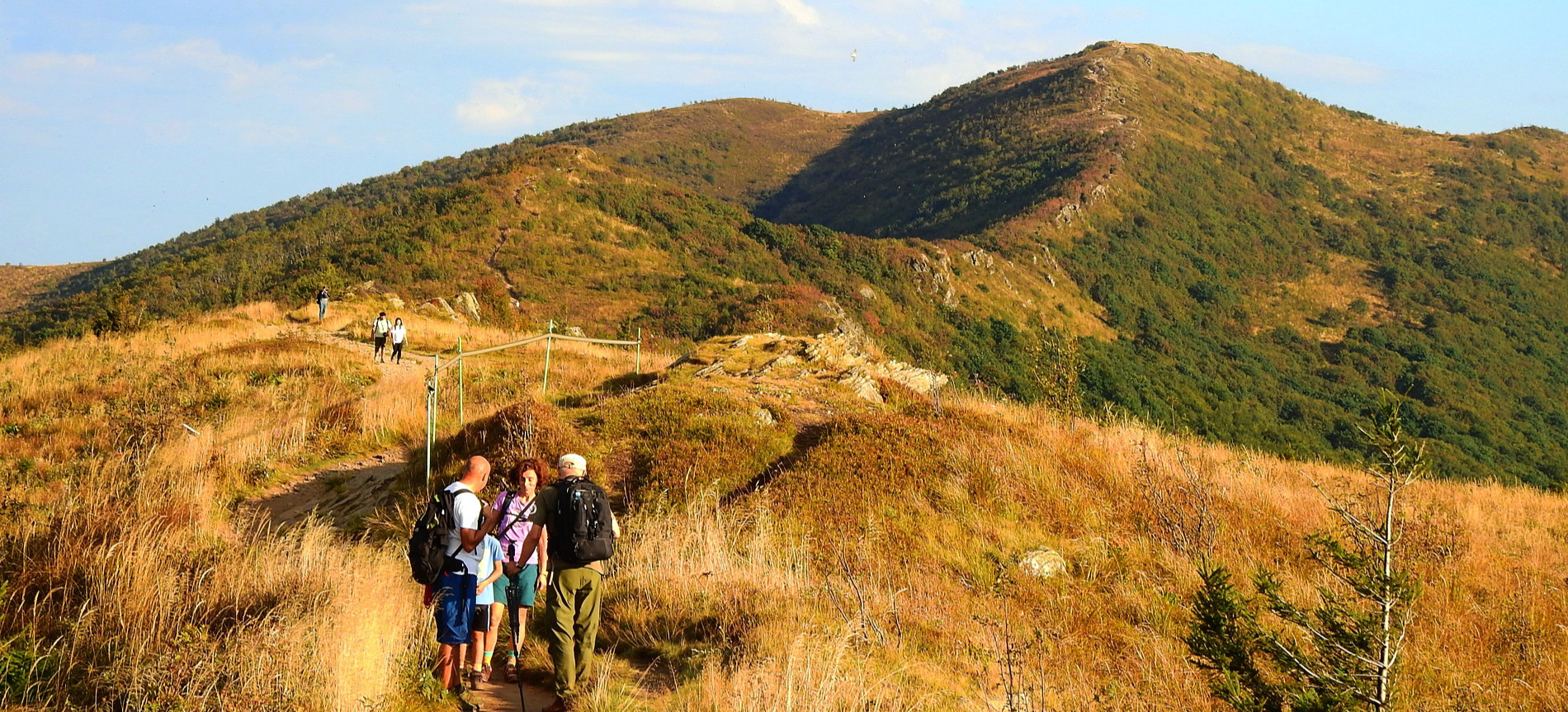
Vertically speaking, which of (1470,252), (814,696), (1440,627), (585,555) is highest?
(1470,252)

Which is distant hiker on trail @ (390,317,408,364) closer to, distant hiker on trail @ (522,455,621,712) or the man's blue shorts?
the man's blue shorts

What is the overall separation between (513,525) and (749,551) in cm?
269

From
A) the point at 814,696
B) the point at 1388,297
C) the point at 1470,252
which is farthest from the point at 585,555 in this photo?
the point at 1470,252

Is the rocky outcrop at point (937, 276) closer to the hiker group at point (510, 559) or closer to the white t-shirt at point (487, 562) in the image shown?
the hiker group at point (510, 559)

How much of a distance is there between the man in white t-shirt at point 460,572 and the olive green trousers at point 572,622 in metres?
0.53

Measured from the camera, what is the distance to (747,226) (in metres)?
62.8

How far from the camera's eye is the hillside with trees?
1829 inches

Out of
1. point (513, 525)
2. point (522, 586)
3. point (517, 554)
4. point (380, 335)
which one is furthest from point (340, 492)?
point (380, 335)

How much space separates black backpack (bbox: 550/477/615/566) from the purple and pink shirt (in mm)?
261

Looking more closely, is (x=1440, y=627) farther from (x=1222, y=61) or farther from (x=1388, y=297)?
(x=1222, y=61)

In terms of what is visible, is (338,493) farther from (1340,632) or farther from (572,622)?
(1340,632)

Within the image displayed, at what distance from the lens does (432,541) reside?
6.03 meters

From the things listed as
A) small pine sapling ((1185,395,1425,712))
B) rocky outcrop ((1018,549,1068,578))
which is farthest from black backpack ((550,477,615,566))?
rocky outcrop ((1018,549,1068,578))

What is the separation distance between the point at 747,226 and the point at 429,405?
52.8m
